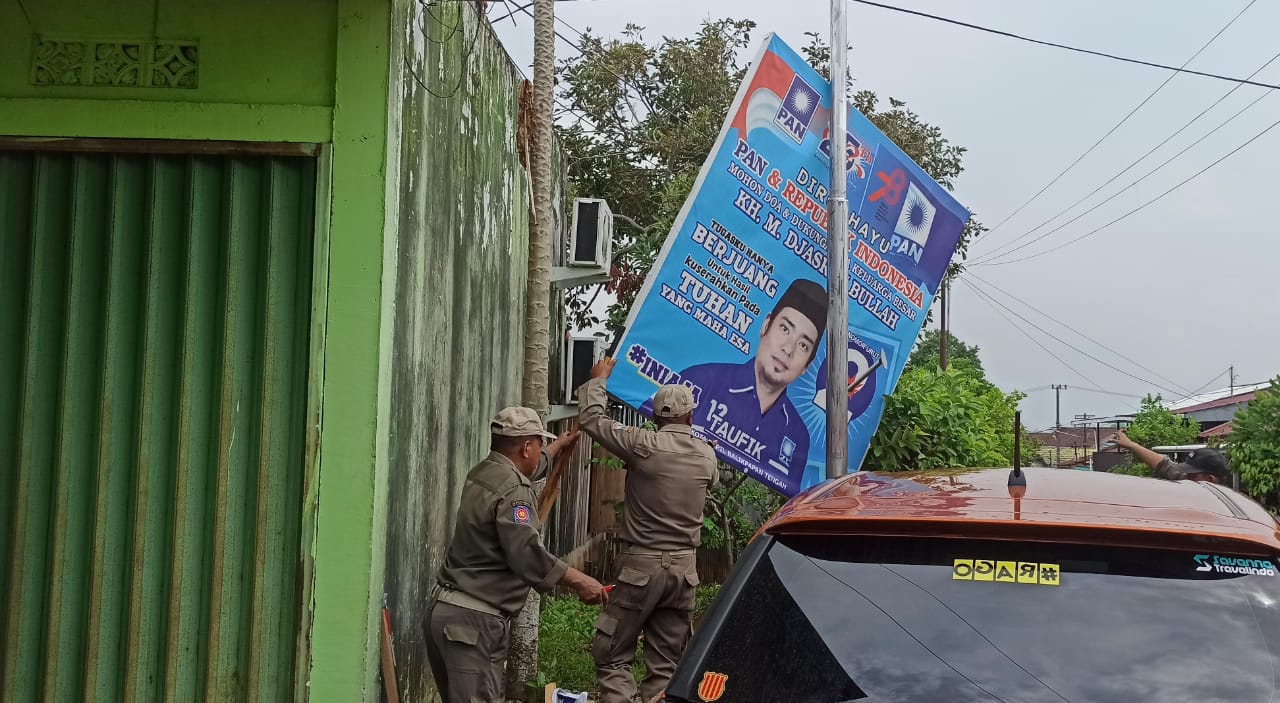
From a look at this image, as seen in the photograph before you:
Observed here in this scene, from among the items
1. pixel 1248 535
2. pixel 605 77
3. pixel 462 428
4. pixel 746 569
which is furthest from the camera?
pixel 605 77

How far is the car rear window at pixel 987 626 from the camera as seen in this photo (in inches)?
101

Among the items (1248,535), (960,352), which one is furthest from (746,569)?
(960,352)

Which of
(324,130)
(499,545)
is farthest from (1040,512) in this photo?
(324,130)

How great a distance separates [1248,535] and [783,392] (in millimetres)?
5854

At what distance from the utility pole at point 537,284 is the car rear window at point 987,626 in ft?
12.3

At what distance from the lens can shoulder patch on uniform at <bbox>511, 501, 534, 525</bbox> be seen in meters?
4.86

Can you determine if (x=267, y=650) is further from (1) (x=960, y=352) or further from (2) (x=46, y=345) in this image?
(1) (x=960, y=352)

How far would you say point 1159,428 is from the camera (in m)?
35.0

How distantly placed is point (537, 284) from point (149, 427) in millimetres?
2506

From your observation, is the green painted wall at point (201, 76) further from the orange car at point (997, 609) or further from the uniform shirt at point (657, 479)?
the orange car at point (997, 609)

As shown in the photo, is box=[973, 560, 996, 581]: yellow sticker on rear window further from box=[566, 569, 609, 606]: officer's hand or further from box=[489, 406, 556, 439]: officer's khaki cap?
box=[489, 406, 556, 439]: officer's khaki cap

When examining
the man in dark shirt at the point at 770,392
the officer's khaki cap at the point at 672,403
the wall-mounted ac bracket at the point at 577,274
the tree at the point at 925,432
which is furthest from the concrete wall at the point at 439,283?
the tree at the point at 925,432

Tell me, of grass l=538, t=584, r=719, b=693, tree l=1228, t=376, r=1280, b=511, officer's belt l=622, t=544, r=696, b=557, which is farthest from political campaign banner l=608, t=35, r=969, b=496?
tree l=1228, t=376, r=1280, b=511

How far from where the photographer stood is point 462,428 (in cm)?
660
